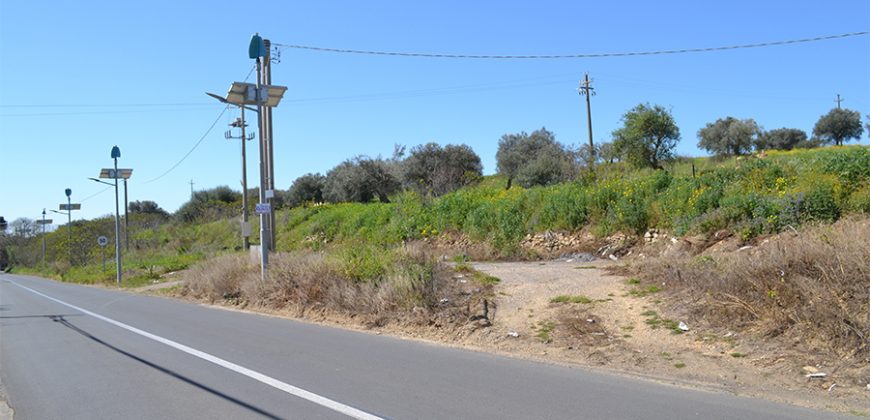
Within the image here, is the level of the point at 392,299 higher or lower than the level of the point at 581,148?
lower

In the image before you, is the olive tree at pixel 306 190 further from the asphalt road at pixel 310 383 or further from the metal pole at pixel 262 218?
the asphalt road at pixel 310 383

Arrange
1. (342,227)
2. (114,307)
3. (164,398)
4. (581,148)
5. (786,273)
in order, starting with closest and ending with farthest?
(164,398) < (786,273) < (114,307) < (342,227) < (581,148)

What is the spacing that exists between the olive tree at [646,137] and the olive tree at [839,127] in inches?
A: 1337

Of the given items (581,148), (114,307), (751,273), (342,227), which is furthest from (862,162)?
(581,148)

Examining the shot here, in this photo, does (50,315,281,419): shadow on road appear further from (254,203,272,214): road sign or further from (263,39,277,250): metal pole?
(263,39,277,250): metal pole

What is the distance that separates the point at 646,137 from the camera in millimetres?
35281

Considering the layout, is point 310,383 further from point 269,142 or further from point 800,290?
point 269,142

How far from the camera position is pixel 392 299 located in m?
12.5

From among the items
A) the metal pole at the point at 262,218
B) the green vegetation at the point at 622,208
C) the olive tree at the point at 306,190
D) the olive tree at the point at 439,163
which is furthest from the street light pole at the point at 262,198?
the olive tree at the point at 306,190

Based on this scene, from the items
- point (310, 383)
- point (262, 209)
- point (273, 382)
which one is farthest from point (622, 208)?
point (273, 382)

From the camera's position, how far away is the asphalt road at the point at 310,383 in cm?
646

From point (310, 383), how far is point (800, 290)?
20.2ft

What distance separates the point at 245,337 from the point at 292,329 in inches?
43.1

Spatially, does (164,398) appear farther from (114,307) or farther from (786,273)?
(114,307)
